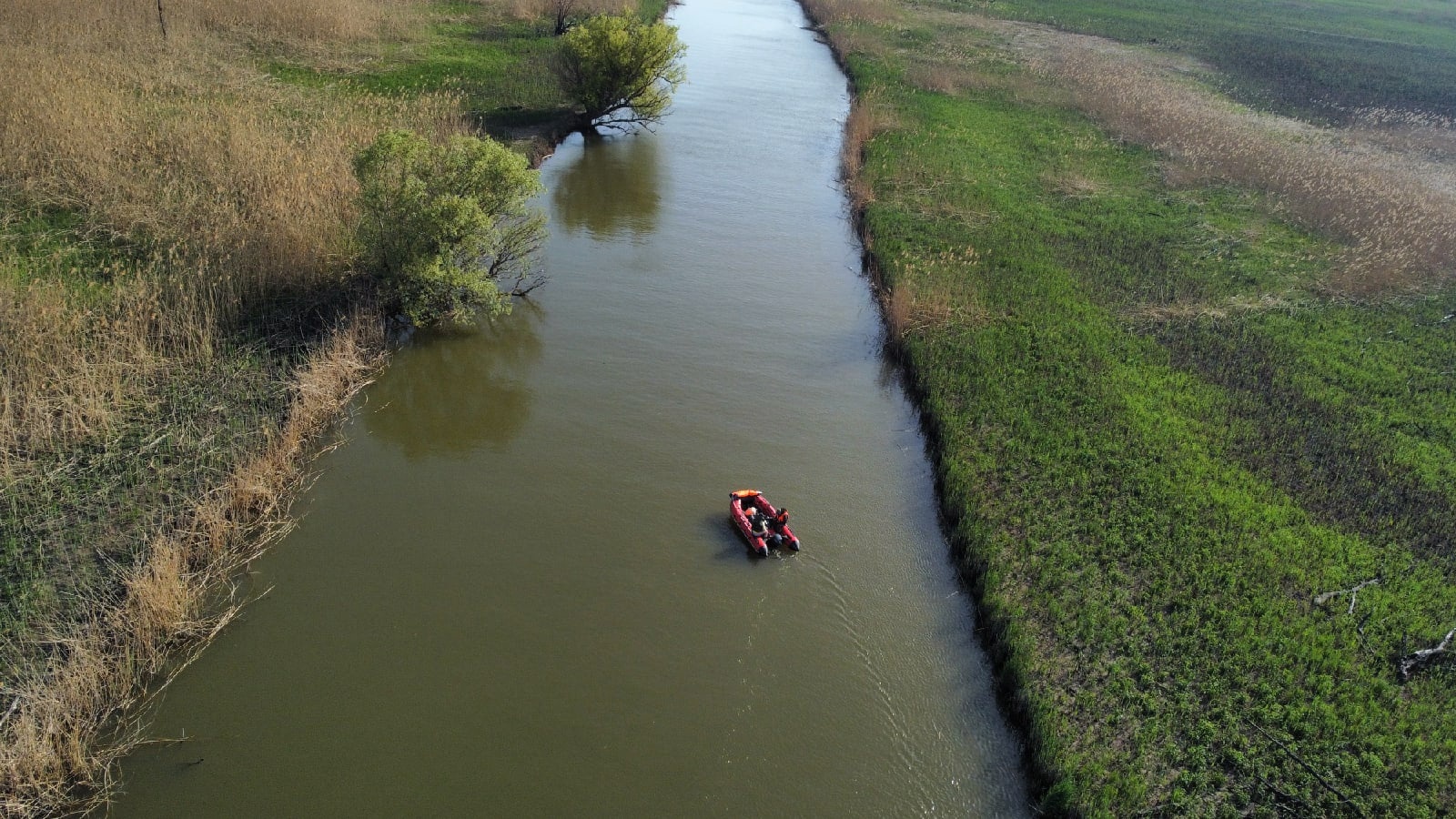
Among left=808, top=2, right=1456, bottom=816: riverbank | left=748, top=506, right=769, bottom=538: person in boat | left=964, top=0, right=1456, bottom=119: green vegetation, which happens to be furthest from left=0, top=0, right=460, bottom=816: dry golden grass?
left=964, top=0, right=1456, bottom=119: green vegetation

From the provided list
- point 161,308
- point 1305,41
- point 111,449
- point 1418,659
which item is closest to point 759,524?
point 1418,659

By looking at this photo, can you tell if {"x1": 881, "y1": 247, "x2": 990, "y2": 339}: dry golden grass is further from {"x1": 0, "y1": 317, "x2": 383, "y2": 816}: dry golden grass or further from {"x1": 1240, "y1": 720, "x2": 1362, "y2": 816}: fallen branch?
{"x1": 0, "y1": 317, "x2": 383, "y2": 816}: dry golden grass

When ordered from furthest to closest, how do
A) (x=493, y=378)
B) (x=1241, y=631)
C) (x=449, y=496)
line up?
(x=493, y=378)
(x=449, y=496)
(x=1241, y=631)

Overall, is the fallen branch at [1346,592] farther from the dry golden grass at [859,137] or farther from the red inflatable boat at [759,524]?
the dry golden grass at [859,137]

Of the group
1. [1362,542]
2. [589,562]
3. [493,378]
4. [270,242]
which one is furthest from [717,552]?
[270,242]

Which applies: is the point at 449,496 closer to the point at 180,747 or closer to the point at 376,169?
the point at 180,747

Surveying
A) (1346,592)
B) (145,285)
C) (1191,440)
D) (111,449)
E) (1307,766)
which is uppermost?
(145,285)

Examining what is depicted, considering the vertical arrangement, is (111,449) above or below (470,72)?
below

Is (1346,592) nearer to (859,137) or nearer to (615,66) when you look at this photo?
(859,137)
